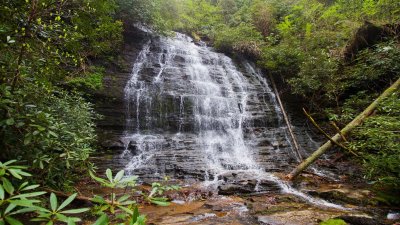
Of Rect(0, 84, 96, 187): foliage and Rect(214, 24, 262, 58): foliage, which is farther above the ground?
Rect(214, 24, 262, 58): foliage

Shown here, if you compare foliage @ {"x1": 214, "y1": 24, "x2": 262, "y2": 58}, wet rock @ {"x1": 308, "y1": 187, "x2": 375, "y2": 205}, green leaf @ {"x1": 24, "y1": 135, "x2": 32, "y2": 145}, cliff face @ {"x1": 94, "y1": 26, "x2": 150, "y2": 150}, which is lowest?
wet rock @ {"x1": 308, "y1": 187, "x2": 375, "y2": 205}

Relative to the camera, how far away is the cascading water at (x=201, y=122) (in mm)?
8867

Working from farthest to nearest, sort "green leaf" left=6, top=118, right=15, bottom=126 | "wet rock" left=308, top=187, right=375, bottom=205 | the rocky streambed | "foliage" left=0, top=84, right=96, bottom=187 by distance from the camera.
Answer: "wet rock" left=308, top=187, right=375, bottom=205
the rocky streambed
"foliage" left=0, top=84, right=96, bottom=187
"green leaf" left=6, top=118, right=15, bottom=126

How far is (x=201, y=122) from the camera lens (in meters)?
11.4

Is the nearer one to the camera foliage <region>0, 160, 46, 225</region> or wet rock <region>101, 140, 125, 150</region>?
foliage <region>0, 160, 46, 225</region>

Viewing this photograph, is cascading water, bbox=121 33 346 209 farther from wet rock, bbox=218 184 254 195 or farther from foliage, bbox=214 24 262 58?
foliage, bbox=214 24 262 58

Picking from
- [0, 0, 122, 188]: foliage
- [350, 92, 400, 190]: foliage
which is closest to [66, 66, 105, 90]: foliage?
[0, 0, 122, 188]: foliage

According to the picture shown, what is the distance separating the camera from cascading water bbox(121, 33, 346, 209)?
8867mm

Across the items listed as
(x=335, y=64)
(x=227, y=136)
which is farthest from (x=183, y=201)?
(x=335, y=64)

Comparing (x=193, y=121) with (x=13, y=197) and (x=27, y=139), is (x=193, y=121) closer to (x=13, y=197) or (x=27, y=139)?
(x=27, y=139)

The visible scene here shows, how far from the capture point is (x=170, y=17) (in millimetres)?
17547

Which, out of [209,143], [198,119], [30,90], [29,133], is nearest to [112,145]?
[209,143]

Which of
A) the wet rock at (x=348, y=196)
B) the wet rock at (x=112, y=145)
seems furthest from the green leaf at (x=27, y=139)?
the wet rock at (x=112, y=145)

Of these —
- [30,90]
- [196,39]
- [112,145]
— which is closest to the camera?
[30,90]
